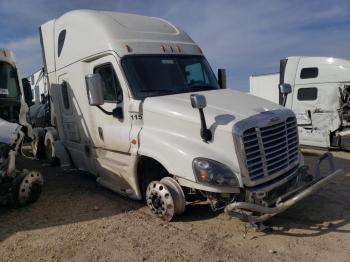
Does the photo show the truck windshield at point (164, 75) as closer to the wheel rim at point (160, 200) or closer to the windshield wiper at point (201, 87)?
the windshield wiper at point (201, 87)

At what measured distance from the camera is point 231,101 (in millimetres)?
6074

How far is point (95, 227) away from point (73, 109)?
3.19 meters

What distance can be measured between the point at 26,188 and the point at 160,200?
7.50 feet

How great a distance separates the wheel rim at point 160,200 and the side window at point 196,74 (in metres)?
2.06

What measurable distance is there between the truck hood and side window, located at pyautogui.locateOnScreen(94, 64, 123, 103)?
694 mm

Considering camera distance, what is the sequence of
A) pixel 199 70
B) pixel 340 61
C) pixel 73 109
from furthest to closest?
pixel 340 61 < pixel 73 109 < pixel 199 70

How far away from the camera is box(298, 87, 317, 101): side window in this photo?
40.0 feet

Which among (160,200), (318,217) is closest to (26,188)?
(160,200)

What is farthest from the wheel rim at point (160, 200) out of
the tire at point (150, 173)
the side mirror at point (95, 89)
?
the side mirror at point (95, 89)

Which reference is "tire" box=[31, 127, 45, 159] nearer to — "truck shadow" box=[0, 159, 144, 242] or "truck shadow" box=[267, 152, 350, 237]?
"truck shadow" box=[0, 159, 144, 242]

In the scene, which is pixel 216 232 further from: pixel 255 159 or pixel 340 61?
pixel 340 61

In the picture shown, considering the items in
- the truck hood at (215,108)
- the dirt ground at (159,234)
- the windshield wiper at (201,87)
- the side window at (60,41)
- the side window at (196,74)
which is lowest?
the dirt ground at (159,234)

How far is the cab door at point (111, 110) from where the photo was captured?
21.1 ft

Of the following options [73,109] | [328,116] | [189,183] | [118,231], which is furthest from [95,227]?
[328,116]
